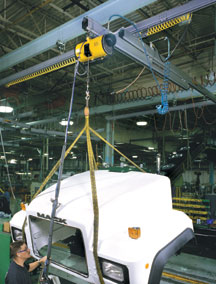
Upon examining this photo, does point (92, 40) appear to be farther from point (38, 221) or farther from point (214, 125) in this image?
point (214, 125)

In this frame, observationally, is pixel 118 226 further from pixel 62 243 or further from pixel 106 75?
pixel 106 75

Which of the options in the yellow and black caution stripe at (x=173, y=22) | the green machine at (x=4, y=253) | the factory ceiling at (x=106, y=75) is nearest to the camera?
the yellow and black caution stripe at (x=173, y=22)

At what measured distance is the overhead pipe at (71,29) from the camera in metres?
3.45

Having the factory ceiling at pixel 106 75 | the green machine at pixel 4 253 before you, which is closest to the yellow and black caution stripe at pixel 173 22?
the factory ceiling at pixel 106 75

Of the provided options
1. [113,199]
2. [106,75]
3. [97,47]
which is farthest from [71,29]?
[106,75]

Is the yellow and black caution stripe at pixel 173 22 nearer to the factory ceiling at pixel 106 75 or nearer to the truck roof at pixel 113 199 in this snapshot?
the factory ceiling at pixel 106 75

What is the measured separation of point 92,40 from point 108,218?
2039mm

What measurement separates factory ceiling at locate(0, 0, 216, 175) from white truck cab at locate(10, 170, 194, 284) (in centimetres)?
163

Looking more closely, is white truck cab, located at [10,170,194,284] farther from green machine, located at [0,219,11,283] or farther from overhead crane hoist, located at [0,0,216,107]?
overhead crane hoist, located at [0,0,216,107]

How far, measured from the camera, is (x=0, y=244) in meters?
3.73

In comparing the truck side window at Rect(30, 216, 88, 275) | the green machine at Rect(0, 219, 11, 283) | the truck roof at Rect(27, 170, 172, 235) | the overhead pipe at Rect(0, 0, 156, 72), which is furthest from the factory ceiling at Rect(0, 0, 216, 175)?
the green machine at Rect(0, 219, 11, 283)

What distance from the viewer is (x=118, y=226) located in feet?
6.46

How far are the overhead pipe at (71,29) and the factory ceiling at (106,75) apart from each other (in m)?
0.16

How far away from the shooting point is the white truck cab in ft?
5.74
